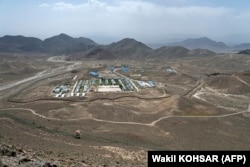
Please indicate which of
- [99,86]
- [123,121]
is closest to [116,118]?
[123,121]

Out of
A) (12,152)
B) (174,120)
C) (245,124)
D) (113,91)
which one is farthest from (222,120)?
(12,152)

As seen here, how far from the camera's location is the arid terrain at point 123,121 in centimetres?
2709

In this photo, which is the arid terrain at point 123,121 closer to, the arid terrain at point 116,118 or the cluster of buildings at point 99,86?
the arid terrain at point 116,118

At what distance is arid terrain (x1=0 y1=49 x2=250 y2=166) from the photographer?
27094 millimetres

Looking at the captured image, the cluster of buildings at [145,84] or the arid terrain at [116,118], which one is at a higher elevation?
the cluster of buildings at [145,84]

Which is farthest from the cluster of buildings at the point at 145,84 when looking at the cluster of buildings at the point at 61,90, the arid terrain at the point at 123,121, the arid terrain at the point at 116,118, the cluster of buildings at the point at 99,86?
the cluster of buildings at the point at 61,90

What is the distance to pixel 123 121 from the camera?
150ft

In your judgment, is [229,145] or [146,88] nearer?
[229,145]

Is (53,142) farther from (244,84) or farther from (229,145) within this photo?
(244,84)

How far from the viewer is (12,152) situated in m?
17.7

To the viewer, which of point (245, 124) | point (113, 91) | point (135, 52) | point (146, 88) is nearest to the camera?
point (245, 124)

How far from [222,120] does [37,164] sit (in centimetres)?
3675

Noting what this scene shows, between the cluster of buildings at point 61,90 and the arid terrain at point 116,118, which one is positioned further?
the cluster of buildings at point 61,90

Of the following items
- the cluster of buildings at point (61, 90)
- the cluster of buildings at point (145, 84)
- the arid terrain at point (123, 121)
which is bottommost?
the arid terrain at point (123, 121)
